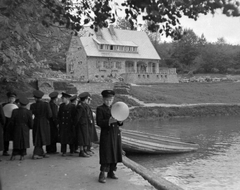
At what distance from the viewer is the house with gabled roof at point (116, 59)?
50.6 meters

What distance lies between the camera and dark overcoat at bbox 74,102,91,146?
31.7 feet

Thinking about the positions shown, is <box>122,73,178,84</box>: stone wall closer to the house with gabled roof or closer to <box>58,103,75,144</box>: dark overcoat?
the house with gabled roof

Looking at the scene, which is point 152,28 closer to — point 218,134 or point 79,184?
point 79,184

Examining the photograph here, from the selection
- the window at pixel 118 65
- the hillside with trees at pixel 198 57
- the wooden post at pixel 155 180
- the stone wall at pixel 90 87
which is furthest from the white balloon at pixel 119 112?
the hillside with trees at pixel 198 57

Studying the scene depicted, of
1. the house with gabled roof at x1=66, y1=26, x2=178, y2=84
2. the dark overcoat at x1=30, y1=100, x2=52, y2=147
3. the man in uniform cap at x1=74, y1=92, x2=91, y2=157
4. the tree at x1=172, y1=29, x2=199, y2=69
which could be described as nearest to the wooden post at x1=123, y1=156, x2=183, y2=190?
the man in uniform cap at x1=74, y1=92, x2=91, y2=157

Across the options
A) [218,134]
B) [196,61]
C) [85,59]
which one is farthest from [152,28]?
[196,61]

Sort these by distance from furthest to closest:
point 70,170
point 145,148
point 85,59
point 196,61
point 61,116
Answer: point 196,61 → point 85,59 → point 145,148 → point 61,116 → point 70,170

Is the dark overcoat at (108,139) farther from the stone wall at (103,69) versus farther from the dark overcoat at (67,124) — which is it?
the stone wall at (103,69)

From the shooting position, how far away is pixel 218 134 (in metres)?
19.5

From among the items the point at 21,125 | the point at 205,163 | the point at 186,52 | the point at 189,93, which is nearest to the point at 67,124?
the point at 21,125

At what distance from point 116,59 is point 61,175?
1819 inches

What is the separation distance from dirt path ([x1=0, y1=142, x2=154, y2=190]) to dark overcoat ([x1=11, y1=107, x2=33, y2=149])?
55 cm

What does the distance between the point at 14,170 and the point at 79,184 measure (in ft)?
7.60

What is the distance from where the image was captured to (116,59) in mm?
53531
